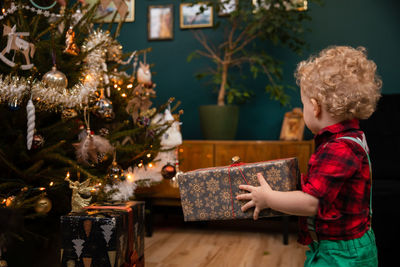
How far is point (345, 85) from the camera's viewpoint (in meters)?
0.98

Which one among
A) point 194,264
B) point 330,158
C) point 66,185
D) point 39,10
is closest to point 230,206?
point 330,158

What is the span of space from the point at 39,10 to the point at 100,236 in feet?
3.47

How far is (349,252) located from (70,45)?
4.48 feet

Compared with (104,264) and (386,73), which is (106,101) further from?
(386,73)

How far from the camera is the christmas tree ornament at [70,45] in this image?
1566 millimetres

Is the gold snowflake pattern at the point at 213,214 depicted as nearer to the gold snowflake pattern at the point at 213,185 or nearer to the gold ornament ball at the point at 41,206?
the gold snowflake pattern at the point at 213,185

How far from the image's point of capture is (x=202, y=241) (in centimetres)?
231

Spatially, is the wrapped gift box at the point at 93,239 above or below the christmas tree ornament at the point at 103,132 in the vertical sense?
below

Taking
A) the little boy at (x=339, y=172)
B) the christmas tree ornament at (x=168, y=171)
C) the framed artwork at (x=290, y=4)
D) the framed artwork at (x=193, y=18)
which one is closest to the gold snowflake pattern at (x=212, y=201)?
the little boy at (x=339, y=172)

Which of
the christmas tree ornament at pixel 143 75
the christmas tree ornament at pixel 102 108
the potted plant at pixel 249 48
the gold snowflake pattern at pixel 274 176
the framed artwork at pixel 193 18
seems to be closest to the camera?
the gold snowflake pattern at pixel 274 176

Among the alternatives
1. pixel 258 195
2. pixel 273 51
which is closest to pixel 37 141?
pixel 258 195

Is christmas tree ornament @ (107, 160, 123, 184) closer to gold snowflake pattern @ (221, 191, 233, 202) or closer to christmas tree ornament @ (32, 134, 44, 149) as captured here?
christmas tree ornament @ (32, 134, 44, 149)

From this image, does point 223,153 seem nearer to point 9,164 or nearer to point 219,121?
point 219,121

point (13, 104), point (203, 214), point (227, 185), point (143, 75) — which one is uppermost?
point (143, 75)
